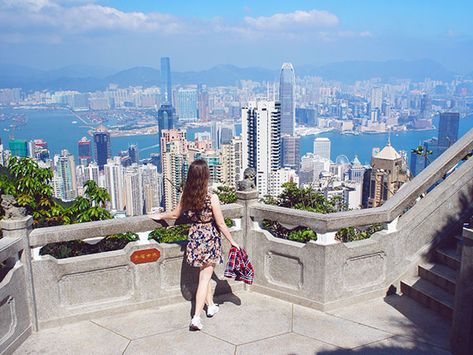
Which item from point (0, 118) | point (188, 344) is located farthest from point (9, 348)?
point (0, 118)

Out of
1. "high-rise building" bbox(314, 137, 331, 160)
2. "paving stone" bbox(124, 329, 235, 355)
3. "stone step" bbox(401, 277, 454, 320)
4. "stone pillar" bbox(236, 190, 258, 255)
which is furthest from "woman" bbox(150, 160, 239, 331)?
"high-rise building" bbox(314, 137, 331, 160)

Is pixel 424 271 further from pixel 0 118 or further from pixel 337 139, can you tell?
pixel 0 118

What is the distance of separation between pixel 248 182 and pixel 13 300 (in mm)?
2617

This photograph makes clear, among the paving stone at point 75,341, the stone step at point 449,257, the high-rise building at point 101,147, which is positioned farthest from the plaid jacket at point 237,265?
the high-rise building at point 101,147

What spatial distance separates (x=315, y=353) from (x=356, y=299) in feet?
3.70

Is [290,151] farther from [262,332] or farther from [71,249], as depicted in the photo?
[262,332]

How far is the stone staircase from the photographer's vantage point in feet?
14.8

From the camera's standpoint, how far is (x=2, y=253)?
364 cm

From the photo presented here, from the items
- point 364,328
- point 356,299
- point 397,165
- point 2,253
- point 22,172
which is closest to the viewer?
point 2,253

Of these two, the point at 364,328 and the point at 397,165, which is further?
the point at 397,165

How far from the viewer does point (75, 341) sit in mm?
4113

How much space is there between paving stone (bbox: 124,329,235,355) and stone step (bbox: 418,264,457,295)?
7.74 ft

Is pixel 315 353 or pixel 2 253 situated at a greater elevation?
pixel 2 253

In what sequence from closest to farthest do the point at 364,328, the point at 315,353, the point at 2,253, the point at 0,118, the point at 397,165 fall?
the point at 2,253
the point at 315,353
the point at 364,328
the point at 397,165
the point at 0,118
